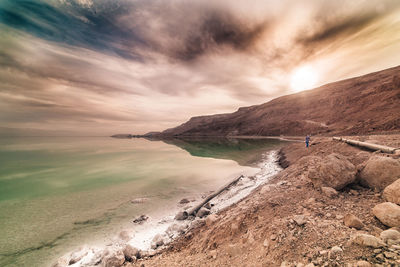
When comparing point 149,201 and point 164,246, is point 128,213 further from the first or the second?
point 164,246

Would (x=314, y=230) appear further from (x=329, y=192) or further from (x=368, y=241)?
(x=329, y=192)

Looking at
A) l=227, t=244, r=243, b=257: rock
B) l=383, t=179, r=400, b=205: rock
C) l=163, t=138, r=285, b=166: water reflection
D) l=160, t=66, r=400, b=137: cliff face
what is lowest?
l=163, t=138, r=285, b=166: water reflection

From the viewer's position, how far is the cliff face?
44156 mm

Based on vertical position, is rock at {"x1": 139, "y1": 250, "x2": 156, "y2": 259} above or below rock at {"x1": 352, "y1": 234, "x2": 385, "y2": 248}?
below

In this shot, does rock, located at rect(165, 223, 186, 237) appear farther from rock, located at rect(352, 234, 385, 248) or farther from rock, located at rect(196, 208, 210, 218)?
rock, located at rect(352, 234, 385, 248)

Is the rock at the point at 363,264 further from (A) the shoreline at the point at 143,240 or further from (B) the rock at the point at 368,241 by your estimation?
(A) the shoreline at the point at 143,240

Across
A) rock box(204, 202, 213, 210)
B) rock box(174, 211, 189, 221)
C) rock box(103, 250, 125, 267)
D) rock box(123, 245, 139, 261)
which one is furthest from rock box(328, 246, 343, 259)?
rock box(204, 202, 213, 210)

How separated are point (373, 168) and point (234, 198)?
653cm

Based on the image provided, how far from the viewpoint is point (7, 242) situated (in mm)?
6836

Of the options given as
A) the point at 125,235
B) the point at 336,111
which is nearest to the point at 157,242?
the point at 125,235

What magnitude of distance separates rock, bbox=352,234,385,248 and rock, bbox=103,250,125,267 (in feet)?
19.3

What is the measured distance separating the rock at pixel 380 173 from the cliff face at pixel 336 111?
46.4 meters

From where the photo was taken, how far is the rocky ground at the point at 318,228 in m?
2.32

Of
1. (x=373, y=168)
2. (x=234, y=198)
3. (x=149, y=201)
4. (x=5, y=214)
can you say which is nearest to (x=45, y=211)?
(x=5, y=214)
